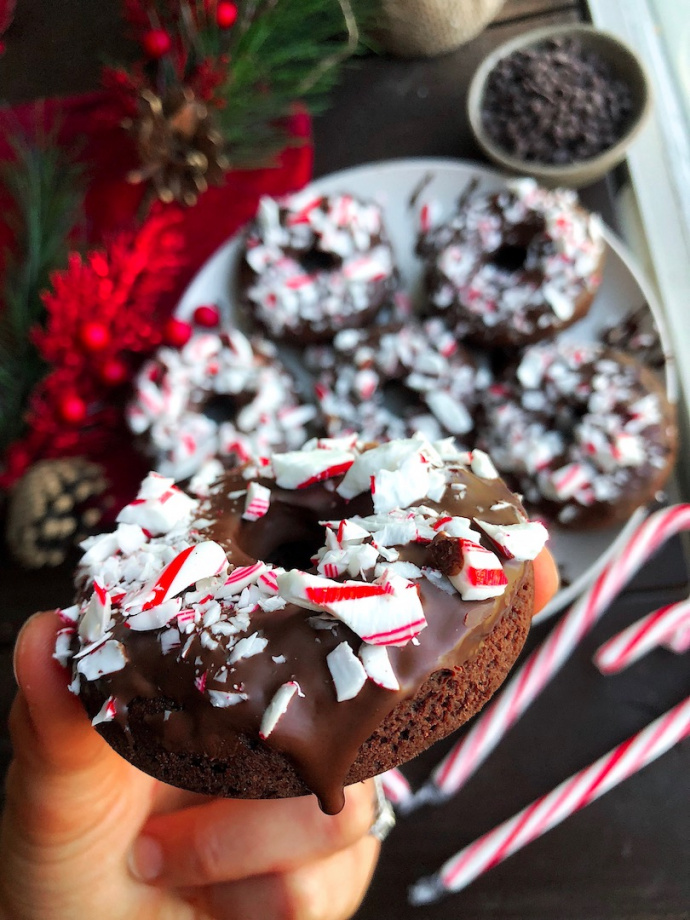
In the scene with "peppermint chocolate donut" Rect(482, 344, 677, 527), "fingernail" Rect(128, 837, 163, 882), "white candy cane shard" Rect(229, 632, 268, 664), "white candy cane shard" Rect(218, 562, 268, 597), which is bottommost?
"fingernail" Rect(128, 837, 163, 882)

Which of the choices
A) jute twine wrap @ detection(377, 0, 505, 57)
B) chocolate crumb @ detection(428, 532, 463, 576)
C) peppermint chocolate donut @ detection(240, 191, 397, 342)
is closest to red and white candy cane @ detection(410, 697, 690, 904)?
chocolate crumb @ detection(428, 532, 463, 576)

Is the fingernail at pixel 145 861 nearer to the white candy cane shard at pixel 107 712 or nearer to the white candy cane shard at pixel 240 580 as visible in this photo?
the white candy cane shard at pixel 107 712

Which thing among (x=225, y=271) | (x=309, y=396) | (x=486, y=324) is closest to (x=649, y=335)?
(x=486, y=324)

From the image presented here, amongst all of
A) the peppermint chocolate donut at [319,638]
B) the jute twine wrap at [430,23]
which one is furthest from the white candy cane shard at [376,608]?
the jute twine wrap at [430,23]

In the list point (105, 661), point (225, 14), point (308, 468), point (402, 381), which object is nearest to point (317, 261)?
point (402, 381)

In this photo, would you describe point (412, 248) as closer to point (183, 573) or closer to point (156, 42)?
point (156, 42)

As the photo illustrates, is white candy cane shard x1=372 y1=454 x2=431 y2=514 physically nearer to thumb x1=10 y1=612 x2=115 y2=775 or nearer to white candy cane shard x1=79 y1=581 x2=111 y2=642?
white candy cane shard x1=79 y1=581 x2=111 y2=642
